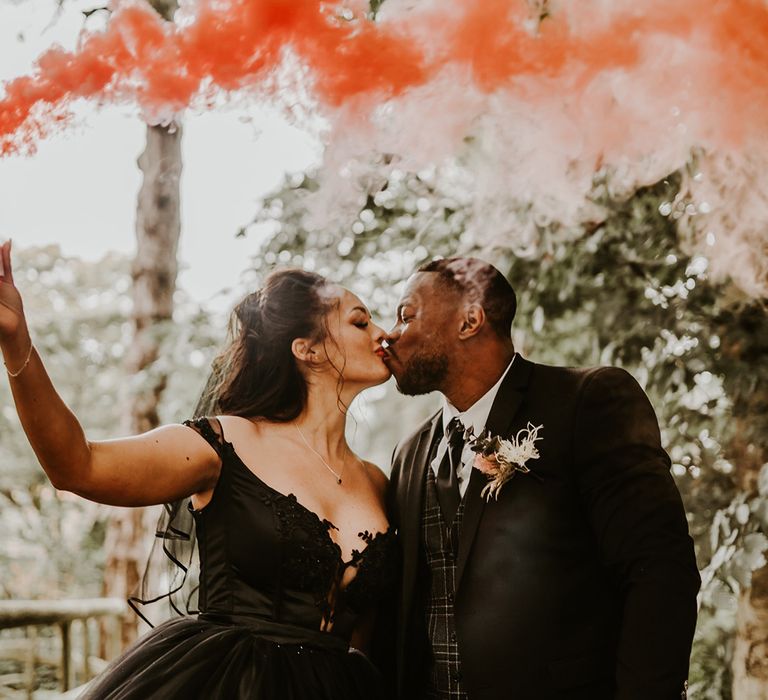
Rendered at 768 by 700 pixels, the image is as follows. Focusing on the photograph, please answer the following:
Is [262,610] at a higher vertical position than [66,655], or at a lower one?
higher

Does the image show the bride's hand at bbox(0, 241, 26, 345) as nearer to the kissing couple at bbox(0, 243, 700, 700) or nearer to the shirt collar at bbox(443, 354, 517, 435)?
the kissing couple at bbox(0, 243, 700, 700)

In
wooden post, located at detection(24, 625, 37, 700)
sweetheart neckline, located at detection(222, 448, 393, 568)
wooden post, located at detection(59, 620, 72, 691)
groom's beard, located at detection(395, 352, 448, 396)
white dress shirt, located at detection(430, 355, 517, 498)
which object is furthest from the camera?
wooden post, located at detection(59, 620, 72, 691)

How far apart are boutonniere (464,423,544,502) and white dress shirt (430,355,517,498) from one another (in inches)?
6.5

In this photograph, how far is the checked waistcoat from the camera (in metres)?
2.73

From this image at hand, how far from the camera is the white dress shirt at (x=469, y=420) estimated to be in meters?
2.91

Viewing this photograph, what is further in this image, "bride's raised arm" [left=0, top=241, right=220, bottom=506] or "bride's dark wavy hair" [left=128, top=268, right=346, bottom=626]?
"bride's dark wavy hair" [left=128, top=268, right=346, bottom=626]

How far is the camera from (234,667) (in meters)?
2.50

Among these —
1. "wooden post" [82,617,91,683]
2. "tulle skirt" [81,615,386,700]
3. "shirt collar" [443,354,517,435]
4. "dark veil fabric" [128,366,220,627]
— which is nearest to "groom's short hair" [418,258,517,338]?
"shirt collar" [443,354,517,435]

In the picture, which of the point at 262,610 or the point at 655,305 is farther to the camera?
the point at 655,305

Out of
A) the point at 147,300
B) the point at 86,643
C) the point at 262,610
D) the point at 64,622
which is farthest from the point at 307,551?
the point at 147,300

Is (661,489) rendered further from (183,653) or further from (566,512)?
(183,653)

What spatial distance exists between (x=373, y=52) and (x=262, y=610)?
1899 mm

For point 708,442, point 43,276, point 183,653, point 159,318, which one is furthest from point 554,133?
point 43,276

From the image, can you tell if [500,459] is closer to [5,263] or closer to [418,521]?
[418,521]
